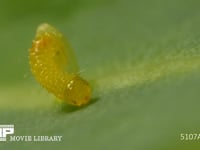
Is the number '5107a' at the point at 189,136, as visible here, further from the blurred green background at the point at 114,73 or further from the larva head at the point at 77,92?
the larva head at the point at 77,92

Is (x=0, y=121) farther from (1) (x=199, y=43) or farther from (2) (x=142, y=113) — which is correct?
(1) (x=199, y=43)

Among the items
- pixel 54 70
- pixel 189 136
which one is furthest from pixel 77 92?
pixel 189 136

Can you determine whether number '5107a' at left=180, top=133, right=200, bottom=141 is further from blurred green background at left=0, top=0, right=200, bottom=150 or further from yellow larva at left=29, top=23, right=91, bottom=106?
yellow larva at left=29, top=23, right=91, bottom=106

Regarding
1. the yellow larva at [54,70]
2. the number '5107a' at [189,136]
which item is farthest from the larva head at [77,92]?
the number '5107a' at [189,136]

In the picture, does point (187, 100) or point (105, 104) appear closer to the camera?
point (187, 100)

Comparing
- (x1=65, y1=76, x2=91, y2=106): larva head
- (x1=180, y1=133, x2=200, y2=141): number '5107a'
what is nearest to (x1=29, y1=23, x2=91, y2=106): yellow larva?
(x1=65, y1=76, x2=91, y2=106): larva head

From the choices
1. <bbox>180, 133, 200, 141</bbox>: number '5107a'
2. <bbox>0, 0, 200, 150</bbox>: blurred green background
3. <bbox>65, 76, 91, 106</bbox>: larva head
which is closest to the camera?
<bbox>180, 133, 200, 141</bbox>: number '5107a'

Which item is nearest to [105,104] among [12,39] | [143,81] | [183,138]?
[143,81]
